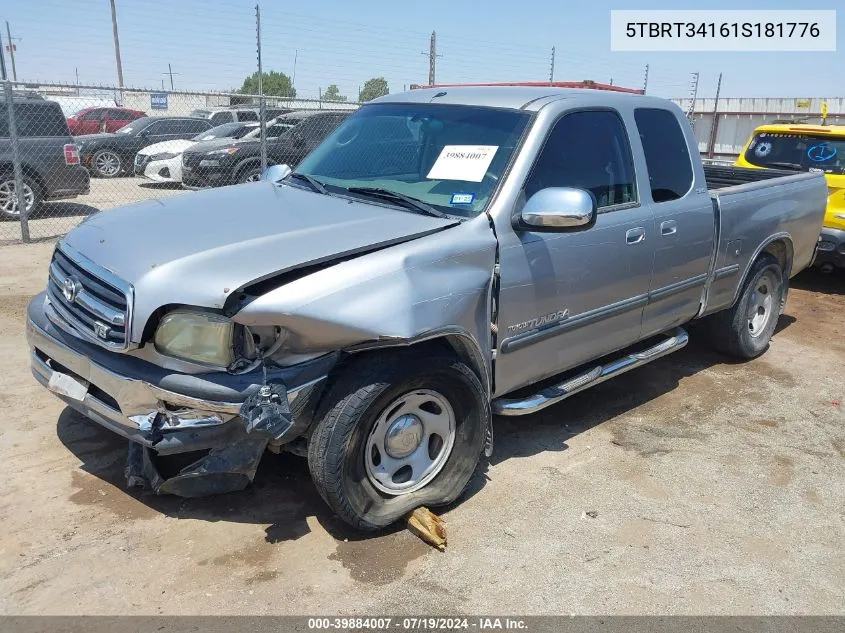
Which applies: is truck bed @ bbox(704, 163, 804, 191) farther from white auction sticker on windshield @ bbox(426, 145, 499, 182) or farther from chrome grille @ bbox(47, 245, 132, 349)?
chrome grille @ bbox(47, 245, 132, 349)

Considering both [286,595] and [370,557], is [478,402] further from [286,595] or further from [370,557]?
[286,595]

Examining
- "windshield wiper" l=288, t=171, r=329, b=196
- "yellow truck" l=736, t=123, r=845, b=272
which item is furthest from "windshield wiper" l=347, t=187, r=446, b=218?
"yellow truck" l=736, t=123, r=845, b=272

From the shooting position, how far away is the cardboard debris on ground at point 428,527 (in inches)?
125

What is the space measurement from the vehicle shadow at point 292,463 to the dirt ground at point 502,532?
11 mm

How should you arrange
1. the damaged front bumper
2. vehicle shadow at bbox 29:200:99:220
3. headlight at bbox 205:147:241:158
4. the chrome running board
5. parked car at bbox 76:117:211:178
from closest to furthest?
the damaged front bumper → the chrome running board → vehicle shadow at bbox 29:200:99:220 → headlight at bbox 205:147:241:158 → parked car at bbox 76:117:211:178

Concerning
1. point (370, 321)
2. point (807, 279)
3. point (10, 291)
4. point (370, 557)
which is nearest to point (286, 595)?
point (370, 557)

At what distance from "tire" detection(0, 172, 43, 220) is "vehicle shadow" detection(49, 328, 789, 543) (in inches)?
290

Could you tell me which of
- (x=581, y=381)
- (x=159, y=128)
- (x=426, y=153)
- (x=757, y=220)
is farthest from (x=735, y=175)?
(x=159, y=128)

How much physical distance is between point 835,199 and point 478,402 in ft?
21.0

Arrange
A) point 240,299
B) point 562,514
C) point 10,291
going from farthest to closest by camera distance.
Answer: point 10,291, point 562,514, point 240,299

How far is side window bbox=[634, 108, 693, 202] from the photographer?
4301mm

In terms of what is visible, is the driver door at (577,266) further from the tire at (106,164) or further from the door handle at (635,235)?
the tire at (106,164)

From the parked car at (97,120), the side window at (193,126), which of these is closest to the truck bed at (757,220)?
the side window at (193,126)

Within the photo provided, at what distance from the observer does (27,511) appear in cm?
330
